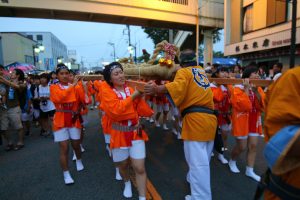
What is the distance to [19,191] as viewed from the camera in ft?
13.7

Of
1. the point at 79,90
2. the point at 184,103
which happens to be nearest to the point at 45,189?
the point at 79,90

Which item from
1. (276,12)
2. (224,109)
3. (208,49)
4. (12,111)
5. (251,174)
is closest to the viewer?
(251,174)

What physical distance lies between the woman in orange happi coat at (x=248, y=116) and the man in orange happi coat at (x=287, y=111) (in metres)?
2.74

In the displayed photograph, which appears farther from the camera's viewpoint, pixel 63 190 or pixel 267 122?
pixel 63 190

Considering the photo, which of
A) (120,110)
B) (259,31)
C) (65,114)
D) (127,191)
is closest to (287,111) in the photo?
(120,110)

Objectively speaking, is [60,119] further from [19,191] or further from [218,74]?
[218,74]

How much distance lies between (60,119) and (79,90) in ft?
2.14

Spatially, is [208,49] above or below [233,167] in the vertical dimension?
above

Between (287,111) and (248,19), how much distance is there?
1906cm

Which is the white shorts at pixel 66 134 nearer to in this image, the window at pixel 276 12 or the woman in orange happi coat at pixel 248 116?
the woman in orange happi coat at pixel 248 116

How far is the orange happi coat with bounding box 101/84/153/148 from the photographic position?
3.26m

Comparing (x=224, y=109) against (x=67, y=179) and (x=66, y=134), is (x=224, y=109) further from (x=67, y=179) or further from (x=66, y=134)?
(x=67, y=179)

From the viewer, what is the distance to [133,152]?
3.38 meters

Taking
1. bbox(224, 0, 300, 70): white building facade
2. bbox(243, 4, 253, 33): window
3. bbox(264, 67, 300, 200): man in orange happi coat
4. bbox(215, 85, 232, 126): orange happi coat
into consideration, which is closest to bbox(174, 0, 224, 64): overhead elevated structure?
bbox(224, 0, 300, 70): white building facade
